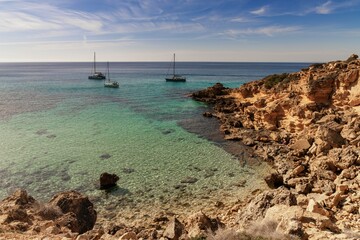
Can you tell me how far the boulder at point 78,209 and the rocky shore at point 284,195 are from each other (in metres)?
0.05

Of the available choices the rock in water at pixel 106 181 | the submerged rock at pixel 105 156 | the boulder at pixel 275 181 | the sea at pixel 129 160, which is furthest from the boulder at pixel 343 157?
the submerged rock at pixel 105 156

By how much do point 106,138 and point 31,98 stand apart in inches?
1403

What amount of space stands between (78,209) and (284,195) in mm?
11011

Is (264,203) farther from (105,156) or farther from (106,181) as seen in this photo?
(105,156)

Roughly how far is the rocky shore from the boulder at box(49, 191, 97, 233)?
0.05m

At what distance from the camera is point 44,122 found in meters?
35.8

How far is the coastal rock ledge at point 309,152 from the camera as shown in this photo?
10.4 metres

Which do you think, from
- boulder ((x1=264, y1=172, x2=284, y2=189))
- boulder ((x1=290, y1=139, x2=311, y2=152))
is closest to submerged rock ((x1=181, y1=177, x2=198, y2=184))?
boulder ((x1=264, y1=172, x2=284, y2=189))

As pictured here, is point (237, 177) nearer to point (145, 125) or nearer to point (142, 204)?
point (142, 204)

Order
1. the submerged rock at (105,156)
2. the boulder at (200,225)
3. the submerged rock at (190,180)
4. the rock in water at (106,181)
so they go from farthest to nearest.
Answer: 1. the submerged rock at (105,156)
2. the submerged rock at (190,180)
3. the rock in water at (106,181)
4. the boulder at (200,225)

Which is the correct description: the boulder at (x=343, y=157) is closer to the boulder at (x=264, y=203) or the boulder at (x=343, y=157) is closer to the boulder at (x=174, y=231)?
the boulder at (x=264, y=203)

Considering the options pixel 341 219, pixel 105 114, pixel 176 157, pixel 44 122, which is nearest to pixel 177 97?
pixel 105 114

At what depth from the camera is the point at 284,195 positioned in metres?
12.7

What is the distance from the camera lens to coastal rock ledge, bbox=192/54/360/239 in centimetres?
1038
